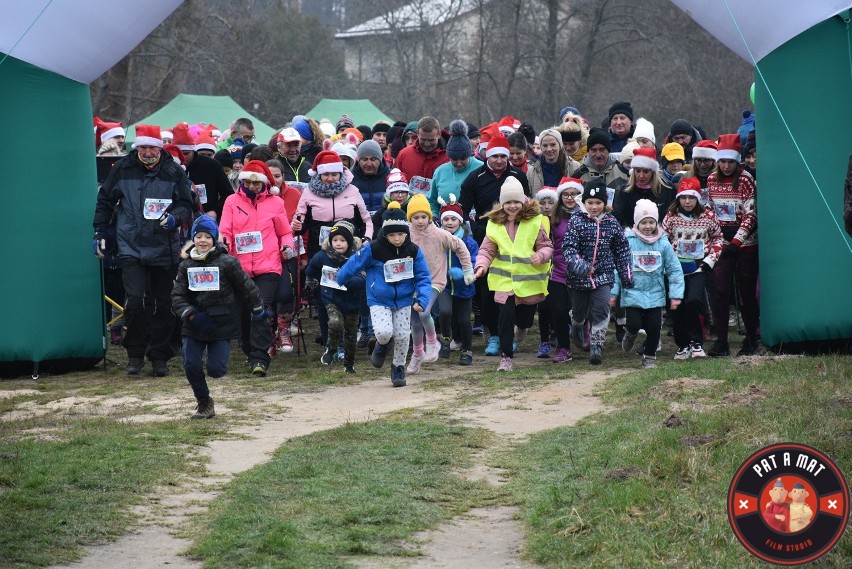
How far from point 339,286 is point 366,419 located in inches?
110

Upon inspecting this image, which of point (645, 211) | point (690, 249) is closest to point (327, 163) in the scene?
point (645, 211)

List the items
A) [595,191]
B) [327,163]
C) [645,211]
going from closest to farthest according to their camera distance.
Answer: [645,211] → [595,191] → [327,163]

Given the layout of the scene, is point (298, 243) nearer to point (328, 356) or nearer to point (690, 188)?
point (328, 356)

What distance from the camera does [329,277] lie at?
13.2 metres

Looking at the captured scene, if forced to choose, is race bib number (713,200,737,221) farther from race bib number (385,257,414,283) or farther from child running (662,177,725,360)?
race bib number (385,257,414,283)

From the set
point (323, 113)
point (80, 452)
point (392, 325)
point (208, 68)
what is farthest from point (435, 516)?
point (208, 68)

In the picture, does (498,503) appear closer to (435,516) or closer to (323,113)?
(435,516)

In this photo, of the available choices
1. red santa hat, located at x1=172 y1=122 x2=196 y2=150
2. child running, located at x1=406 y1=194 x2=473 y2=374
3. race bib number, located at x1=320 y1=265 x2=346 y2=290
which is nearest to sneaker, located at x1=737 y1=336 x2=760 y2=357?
child running, located at x1=406 y1=194 x2=473 y2=374

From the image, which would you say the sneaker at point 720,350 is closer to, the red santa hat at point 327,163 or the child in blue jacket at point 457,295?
the child in blue jacket at point 457,295

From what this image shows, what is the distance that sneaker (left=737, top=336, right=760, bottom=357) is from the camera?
13375 mm

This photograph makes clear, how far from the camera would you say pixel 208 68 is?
42.9 meters

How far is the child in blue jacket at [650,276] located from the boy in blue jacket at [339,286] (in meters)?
2.53

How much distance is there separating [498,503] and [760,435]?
149 centimetres

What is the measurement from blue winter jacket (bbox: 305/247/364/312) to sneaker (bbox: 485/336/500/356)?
1752 millimetres
